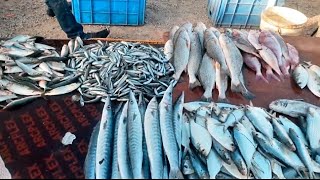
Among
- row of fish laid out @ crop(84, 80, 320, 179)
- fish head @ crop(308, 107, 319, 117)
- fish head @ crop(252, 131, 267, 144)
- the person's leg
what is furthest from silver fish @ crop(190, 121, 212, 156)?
the person's leg

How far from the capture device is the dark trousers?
416 centimetres

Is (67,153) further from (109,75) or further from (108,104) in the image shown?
(109,75)

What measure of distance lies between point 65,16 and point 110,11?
98cm

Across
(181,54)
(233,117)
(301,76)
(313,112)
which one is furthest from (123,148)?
(301,76)

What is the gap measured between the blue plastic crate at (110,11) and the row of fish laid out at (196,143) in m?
2.87

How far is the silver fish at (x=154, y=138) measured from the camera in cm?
193

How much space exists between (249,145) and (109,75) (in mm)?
1353

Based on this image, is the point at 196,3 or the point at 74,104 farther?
the point at 196,3

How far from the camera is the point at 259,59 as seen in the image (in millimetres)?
3141

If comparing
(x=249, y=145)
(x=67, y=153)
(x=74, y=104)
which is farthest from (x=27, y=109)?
(x=249, y=145)

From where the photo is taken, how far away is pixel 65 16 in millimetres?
4234

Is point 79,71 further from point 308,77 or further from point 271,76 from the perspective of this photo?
point 308,77

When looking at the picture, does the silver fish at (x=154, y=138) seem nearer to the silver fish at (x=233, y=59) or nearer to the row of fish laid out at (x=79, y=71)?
the row of fish laid out at (x=79, y=71)

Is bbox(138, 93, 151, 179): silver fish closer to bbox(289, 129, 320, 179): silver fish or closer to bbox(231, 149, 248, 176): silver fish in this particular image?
bbox(231, 149, 248, 176): silver fish
